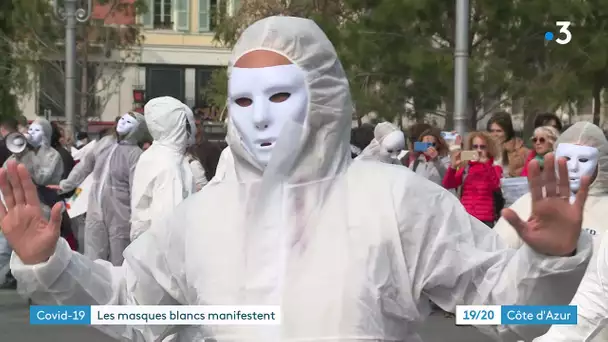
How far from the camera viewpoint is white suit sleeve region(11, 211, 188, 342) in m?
2.77

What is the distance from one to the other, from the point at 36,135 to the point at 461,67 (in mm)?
4787

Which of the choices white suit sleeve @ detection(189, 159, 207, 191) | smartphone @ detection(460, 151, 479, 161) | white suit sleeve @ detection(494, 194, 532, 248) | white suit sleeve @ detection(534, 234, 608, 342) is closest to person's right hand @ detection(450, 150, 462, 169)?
smartphone @ detection(460, 151, 479, 161)

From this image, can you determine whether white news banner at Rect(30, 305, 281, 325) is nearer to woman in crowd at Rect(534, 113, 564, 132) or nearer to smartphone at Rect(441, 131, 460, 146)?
woman in crowd at Rect(534, 113, 564, 132)

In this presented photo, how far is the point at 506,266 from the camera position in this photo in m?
2.67

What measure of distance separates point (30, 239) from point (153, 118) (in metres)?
4.60

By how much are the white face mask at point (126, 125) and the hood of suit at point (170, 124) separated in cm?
128

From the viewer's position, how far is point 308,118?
284cm

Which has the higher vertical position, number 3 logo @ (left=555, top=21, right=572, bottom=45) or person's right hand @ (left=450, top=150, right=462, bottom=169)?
number 3 logo @ (left=555, top=21, right=572, bottom=45)

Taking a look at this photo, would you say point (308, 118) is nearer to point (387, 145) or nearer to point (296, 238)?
point (296, 238)

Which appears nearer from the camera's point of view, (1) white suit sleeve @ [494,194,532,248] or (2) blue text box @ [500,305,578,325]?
(2) blue text box @ [500,305,578,325]

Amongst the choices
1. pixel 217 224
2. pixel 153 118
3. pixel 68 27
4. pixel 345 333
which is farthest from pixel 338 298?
pixel 68 27

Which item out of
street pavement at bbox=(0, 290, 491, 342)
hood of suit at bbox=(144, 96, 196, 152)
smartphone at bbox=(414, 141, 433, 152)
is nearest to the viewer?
hood of suit at bbox=(144, 96, 196, 152)

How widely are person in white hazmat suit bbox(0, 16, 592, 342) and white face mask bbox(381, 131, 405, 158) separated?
21.7 ft

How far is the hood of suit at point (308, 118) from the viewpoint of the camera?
9.23 ft
